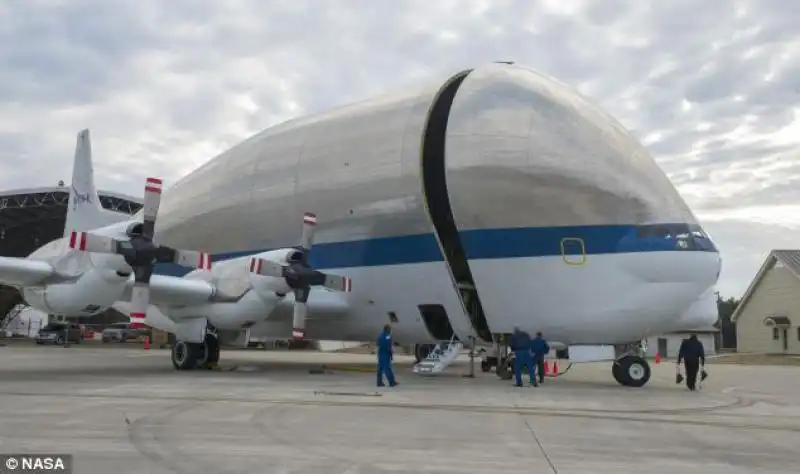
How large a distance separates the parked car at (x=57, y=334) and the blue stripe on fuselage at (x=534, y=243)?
36684 millimetres

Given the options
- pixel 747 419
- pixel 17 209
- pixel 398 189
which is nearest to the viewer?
pixel 747 419

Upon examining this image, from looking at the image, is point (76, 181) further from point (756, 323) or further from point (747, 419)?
point (756, 323)

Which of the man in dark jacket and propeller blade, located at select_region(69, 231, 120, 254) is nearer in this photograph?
propeller blade, located at select_region(69, 231, 120, 254)

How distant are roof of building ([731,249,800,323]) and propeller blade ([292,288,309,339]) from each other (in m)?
38.0

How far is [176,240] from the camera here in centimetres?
2428

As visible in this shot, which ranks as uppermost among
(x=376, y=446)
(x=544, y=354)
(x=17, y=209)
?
(x=17, y=209)

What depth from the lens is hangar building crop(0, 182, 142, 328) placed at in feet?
138

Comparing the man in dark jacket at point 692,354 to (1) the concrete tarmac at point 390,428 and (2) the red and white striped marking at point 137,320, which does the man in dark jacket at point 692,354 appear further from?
(2) the red and white striped marking at point 137,320

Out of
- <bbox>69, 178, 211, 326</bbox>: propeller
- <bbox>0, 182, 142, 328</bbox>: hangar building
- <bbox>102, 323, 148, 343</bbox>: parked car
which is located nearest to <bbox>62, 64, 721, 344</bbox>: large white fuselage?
<bbox>69, 178, 211, 326</bbox>: propeller

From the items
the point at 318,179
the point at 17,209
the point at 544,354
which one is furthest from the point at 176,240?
the point at 17,209

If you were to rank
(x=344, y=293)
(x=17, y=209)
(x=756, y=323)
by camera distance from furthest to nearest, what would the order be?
1. (x=756, y=323)
2. (x=17, y=209)
3. (x=344, y=293)

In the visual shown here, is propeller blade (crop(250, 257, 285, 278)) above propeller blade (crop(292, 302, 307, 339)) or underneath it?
above

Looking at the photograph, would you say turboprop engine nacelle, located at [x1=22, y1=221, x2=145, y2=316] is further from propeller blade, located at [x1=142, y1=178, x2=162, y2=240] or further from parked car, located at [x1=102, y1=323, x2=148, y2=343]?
parked car, located at [x1=102, y1=323, x2=148, y2=343]

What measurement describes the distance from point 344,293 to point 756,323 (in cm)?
4053
